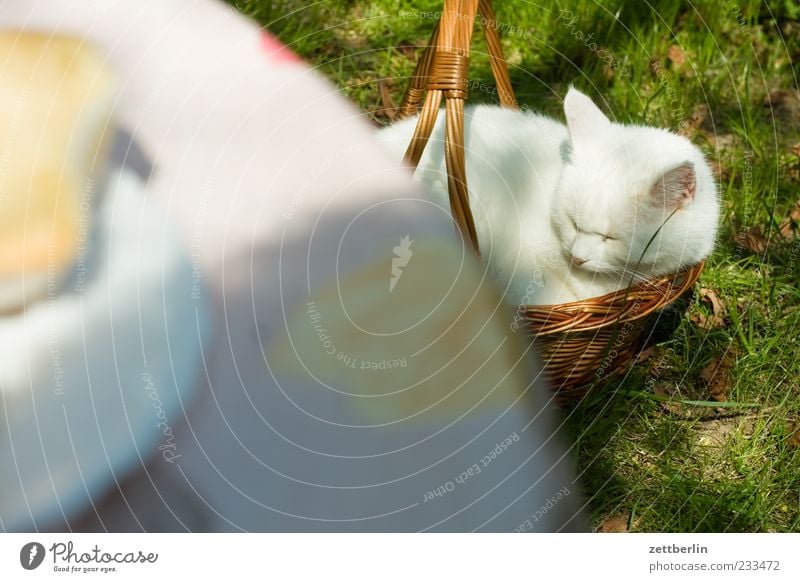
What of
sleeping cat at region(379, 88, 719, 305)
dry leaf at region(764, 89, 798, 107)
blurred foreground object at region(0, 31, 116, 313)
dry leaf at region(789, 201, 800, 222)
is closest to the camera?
blurred foreground object at region(0, 31, 116, 313)

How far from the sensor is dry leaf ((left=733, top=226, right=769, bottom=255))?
104cm

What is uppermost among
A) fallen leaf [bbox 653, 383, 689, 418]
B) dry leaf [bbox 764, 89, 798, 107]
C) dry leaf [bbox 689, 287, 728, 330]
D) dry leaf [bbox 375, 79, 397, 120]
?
dry leaf [bbox 375, 79, 397, 120]

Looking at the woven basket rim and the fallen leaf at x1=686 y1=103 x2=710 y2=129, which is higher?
the fallen leaf at x1=686 y1=103 x2=710 y2=129

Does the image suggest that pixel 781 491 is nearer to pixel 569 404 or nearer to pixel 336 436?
pixel 569 404

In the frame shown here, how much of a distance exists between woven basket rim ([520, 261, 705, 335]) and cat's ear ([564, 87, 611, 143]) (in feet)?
0.54

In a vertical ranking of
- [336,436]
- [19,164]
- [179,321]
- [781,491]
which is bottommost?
[781,491]

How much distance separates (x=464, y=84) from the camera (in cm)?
77

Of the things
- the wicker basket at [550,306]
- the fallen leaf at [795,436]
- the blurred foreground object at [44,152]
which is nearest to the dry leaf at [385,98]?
the wicker basket at [550,306]

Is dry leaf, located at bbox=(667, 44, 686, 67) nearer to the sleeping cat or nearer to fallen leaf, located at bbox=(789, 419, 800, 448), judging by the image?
the sleeping cat

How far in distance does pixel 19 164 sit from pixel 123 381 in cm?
21

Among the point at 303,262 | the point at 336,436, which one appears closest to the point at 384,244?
the point at 303,262

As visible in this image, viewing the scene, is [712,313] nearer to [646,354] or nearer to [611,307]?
[646,354]

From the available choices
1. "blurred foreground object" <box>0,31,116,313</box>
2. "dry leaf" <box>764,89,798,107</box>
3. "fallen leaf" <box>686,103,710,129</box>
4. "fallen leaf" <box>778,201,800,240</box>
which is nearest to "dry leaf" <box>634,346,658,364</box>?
"fallen leaf" <box>778,201,800,240</box>

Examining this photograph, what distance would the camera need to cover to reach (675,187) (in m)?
0.81
